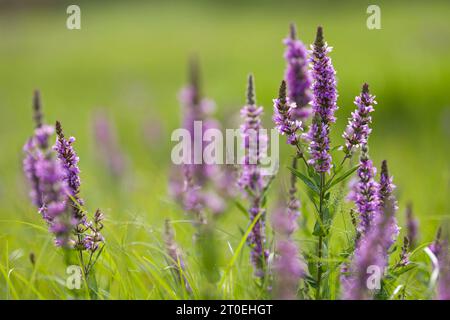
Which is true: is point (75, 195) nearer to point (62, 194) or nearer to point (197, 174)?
point (62, 194)

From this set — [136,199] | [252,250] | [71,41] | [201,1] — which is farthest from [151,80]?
[252,250]

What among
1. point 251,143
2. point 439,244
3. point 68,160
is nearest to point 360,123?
point 251,143

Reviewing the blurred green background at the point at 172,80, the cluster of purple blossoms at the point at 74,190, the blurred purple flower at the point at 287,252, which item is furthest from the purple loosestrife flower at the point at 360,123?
the cluster of purple blossoms at the point at 74,190

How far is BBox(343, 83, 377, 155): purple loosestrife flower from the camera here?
9.62ft

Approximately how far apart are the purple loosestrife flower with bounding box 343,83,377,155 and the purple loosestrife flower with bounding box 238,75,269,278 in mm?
454

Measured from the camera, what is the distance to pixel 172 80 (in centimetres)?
1842

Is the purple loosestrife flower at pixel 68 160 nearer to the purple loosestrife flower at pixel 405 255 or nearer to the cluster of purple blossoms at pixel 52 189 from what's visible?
the cluster of purple blossoms at pixel 52 189

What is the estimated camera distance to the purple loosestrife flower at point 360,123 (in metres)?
2.93

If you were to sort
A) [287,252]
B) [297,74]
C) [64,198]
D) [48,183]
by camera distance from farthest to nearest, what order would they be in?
[297,74]
[64,198]
[48,183]
[287,252]

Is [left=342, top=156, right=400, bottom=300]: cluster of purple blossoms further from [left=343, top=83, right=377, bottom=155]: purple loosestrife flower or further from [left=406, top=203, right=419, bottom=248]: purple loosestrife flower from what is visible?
[left=406, top=203, right=419, bottom=248]: purple loosestrife flower

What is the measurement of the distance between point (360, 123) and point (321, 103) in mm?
221

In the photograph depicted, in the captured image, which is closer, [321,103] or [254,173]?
[321,103]

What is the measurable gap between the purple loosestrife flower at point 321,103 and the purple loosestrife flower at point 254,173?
317mm

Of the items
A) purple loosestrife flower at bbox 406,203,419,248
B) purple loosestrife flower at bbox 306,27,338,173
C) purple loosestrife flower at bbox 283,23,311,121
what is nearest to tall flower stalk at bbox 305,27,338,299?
purple loosestrife flower at bbox 306,27,338,173
